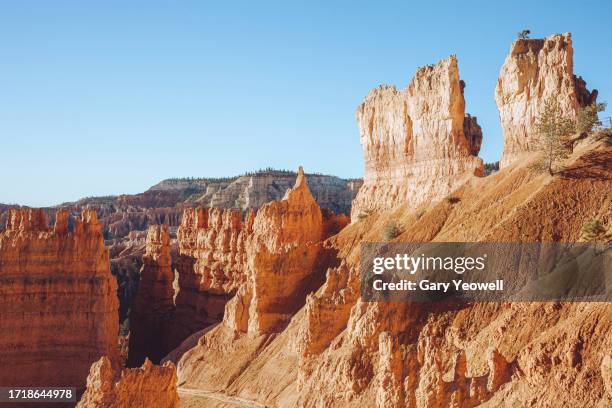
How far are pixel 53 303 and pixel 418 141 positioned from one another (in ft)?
111

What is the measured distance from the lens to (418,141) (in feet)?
243

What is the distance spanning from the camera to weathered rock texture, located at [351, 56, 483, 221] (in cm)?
6919

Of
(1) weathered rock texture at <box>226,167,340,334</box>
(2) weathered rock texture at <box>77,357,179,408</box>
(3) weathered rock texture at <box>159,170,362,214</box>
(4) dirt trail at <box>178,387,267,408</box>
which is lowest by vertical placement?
(4) dirt trail at <box>178,387,267,408</box>

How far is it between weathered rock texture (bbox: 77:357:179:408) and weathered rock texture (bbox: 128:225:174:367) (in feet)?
132

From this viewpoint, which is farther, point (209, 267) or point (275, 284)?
point (209, 267)

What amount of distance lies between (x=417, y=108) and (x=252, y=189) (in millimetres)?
79353

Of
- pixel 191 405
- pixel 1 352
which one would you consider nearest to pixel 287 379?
pixel 191 405

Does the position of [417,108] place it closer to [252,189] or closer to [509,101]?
[509,101]

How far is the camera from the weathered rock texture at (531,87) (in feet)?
192

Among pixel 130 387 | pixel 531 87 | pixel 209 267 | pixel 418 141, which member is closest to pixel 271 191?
pixel 209 267

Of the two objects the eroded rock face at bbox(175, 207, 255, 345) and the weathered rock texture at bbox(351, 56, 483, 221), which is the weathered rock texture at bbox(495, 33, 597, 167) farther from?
the eroded rock face at bbox(175, 207, 255, 345)

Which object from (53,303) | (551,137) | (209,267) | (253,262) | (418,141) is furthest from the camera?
(209,267)

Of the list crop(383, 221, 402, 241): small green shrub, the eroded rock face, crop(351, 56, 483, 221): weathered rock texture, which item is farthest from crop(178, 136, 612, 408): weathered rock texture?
the eroded rock face

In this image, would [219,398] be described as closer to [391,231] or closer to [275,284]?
[275,284]
